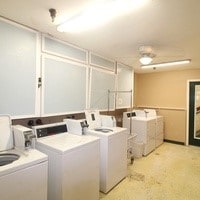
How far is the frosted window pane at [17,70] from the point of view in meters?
2.02

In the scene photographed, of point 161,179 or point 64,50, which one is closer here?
point 64,50

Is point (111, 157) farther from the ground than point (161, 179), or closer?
farther from the ground

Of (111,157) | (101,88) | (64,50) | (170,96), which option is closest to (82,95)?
(101,88)

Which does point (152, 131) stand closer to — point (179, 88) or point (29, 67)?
point (179, 88)

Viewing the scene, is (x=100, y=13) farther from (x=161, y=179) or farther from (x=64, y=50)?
(x=161, y=179)

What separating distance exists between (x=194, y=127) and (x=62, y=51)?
450cm

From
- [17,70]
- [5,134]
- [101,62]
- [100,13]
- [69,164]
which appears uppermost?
[100,13]

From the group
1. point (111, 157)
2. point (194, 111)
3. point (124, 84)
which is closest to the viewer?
point (111, 157)

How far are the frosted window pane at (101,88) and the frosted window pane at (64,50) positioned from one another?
41cm

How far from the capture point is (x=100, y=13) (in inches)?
69.8

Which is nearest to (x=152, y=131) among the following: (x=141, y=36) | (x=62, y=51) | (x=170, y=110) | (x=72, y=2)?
(x=170, y=110)

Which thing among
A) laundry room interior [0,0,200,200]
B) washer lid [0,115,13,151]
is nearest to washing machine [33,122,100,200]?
laundry room interior [0,0,200,200]

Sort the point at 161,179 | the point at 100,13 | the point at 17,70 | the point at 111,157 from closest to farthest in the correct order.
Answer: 1. the point at 100,13
2. the point at 17,70
3. the point at 111,157
4. the point at 161,179

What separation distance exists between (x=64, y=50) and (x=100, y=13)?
114 cm
